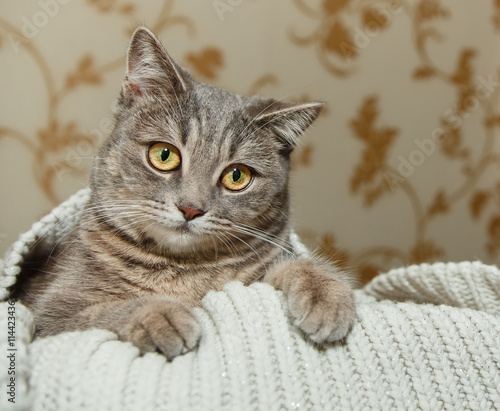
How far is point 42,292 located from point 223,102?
51cm

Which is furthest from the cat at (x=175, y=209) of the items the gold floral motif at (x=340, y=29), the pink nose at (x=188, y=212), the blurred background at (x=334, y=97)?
the gold floral motif at (x=340, y=29)

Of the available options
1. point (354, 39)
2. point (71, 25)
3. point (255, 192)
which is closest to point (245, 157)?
point (255, 192)

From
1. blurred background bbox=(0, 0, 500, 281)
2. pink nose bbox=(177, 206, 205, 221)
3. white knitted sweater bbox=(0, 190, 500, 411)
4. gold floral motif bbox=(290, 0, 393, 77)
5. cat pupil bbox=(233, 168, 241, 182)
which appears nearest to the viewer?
white knitted sweater bbox=(0, 190, 500, 411)

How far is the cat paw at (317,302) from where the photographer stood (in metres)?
0.59

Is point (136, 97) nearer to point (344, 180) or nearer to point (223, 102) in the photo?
point (223, 102)

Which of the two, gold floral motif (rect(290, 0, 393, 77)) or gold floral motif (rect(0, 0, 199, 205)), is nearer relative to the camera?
gold floral motif (rect(0, 0, 199, 205))

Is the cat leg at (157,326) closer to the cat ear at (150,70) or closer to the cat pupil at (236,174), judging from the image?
the cat pupil at (236,174)

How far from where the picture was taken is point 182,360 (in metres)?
0.55

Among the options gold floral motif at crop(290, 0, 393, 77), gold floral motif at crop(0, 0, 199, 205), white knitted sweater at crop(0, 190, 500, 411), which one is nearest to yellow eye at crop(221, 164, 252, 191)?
white knitted sweater at crop(0, 190, 500, 411)

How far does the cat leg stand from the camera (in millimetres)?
571

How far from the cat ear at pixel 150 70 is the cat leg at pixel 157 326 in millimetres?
422

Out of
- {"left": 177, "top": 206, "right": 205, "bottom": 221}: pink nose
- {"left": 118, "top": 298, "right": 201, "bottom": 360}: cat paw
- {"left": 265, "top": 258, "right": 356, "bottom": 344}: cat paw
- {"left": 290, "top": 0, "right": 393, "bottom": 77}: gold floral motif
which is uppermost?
{"left": 290, "top": 0, "right": 393, "bottom": 77}: gold floral motif

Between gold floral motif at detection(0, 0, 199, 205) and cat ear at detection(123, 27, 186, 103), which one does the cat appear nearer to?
cat ear at detection(123, 27, 186, 103)

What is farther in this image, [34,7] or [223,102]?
[34,7]
